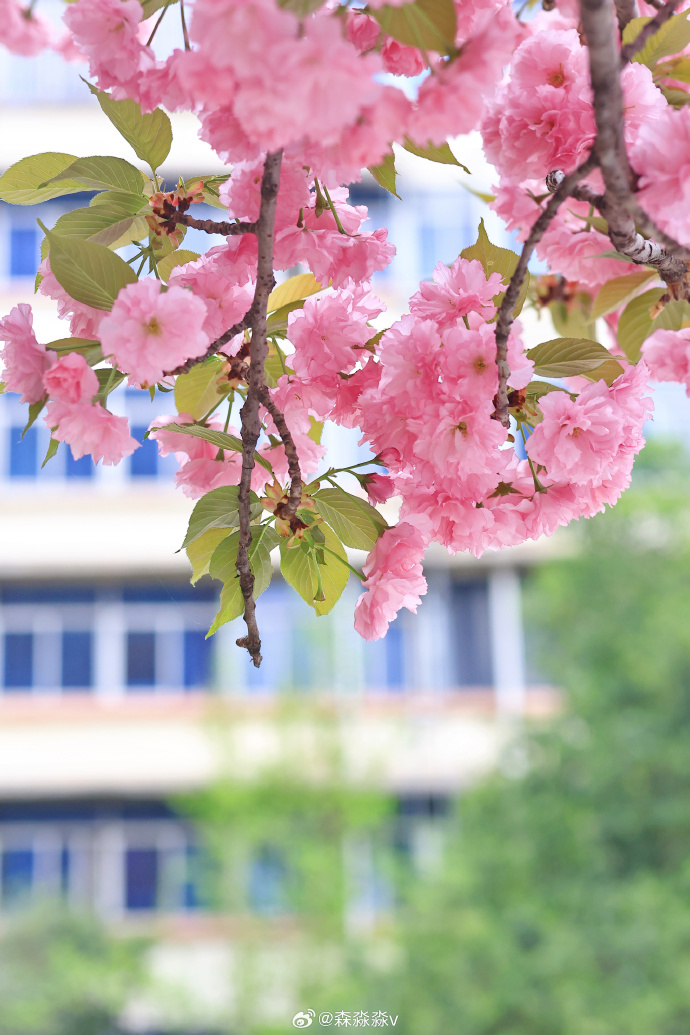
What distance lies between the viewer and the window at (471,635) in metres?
5.28

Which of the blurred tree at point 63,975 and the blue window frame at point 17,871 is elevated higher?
the blue window frame at point 17,871

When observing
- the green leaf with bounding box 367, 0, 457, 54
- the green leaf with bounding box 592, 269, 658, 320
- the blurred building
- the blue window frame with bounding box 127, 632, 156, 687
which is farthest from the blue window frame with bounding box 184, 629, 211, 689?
the green leaf with bounding box 367, 0, 457, 54

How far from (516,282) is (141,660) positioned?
4.90 m

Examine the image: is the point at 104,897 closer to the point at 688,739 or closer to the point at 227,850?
the point at 227,850

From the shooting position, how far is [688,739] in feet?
11.4

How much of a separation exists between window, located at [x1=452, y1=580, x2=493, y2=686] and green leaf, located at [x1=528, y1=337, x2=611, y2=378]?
501 cm

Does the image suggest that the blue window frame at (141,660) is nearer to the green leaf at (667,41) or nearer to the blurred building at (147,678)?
the blurred building at (147,678)

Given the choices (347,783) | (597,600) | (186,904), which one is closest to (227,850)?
(347,783)

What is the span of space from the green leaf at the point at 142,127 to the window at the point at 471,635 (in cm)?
502

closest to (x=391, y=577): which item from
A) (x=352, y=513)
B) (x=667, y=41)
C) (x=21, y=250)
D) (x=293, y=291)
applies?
(x=352, y=513)

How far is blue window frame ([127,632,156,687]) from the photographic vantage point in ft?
16.4

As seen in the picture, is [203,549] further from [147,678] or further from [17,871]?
[17,871]

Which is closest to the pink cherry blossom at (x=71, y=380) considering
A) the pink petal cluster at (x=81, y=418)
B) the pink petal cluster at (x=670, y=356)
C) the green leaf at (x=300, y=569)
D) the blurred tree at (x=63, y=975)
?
the pink petal cluster at (x=81, y=418)

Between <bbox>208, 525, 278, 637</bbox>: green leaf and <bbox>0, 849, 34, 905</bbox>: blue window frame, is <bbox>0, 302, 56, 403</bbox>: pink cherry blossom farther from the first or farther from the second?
<bbox>0, 849, 34, 905</bbox>: blue window frame
